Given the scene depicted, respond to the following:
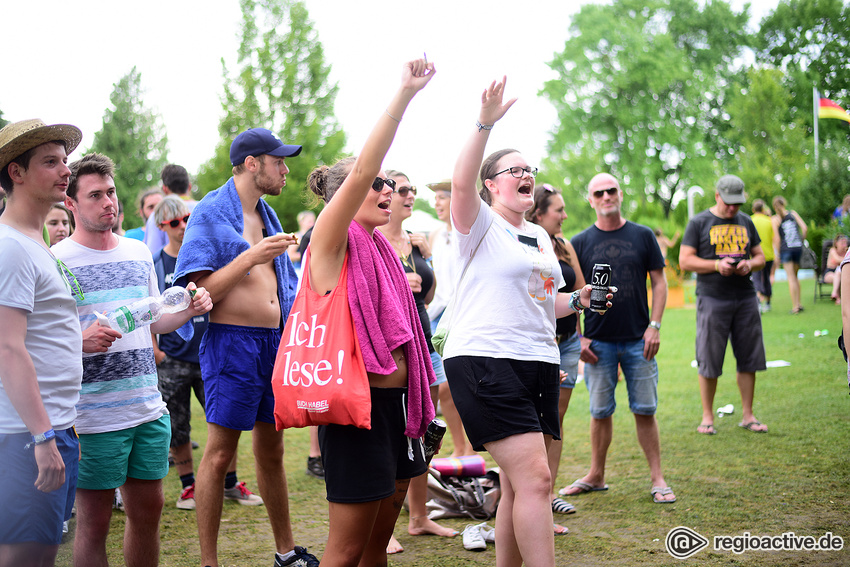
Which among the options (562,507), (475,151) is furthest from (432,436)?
(562,507)

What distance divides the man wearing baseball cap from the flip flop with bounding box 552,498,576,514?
1.94 meters

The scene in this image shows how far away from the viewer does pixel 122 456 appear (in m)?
3.23

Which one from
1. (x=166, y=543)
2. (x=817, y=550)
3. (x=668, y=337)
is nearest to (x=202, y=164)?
(x=668, y=337)

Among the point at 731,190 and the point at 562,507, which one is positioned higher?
the point at 731,190

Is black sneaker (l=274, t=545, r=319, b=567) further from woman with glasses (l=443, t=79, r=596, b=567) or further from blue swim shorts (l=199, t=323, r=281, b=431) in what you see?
woman with glasses (l=443, t=79, r=596, b=567)

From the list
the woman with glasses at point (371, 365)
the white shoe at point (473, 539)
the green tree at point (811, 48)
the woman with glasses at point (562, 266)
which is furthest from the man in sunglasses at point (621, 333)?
the green tree at point (811, 48)

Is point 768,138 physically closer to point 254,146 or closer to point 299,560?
point 254,146

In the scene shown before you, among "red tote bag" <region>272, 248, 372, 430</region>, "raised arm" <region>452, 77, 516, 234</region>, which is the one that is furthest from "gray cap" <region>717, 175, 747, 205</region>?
"red tote bag" <region>272, 248, 372, 430</region>

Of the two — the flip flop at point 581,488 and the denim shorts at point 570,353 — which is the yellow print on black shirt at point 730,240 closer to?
the denim shorts at point 570,353

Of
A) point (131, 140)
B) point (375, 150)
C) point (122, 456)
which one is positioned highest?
point (131, 140)

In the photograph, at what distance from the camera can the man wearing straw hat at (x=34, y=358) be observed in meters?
2.48

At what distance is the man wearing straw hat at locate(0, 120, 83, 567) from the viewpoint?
8.14ft

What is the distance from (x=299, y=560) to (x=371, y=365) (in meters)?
1.91

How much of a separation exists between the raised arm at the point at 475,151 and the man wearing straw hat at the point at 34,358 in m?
1.65
